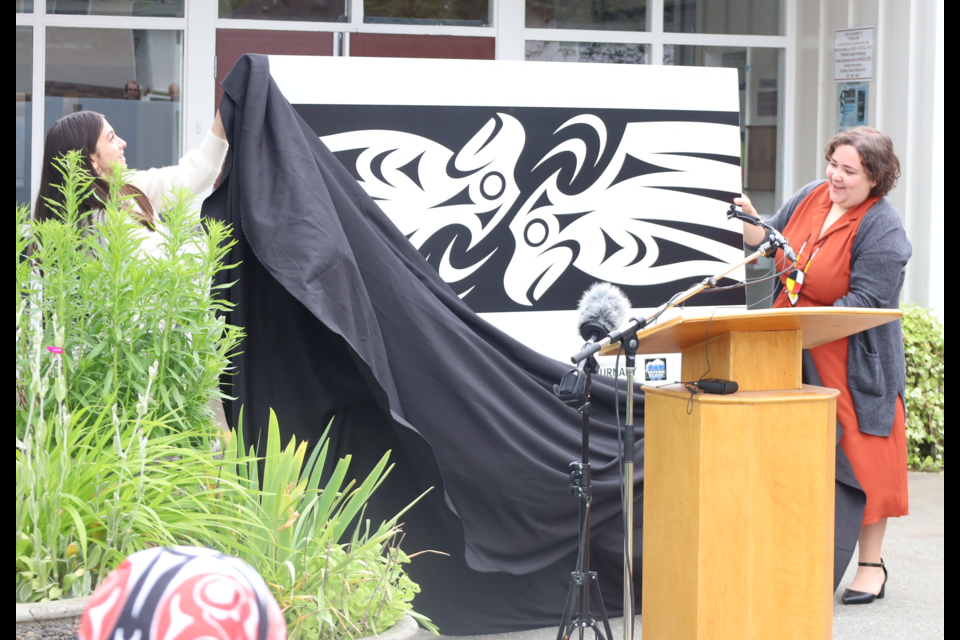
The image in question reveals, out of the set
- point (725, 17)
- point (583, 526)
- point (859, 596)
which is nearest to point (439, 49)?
point (725, 17)

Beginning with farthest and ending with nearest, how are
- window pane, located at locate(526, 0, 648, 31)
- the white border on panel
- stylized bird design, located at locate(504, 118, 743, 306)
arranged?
window pane, located at locate(526, 0, 648, 31)
stylized bird design, located at locate(504, 118, 743, 306)
the white border on panel

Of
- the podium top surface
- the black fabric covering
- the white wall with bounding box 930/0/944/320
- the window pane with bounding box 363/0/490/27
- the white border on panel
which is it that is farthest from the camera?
the window pane with bounding box 363/0/490/27

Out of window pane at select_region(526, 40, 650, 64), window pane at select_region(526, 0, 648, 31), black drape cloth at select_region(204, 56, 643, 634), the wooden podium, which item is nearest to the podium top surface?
the wooden podium

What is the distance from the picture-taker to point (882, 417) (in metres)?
3.55

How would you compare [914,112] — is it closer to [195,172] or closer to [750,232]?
[750,232]

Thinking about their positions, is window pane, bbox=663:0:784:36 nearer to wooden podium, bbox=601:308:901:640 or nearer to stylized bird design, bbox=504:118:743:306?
stylized bird design, bbox=504:118:743:306

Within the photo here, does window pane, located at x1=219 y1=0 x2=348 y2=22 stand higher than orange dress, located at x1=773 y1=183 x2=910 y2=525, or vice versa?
window pane, located at x1=219 y1=0 x2=348 y2=22

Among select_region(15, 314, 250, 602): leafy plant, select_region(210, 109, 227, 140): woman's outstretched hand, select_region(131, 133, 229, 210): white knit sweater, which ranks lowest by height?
select_region(15, 314, 250, 602): leafy plant

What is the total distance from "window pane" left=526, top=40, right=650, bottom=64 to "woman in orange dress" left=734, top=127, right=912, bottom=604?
403 centimetres

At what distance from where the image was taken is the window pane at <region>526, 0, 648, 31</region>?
23.9ft

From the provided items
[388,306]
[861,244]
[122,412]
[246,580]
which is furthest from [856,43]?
[246,580]

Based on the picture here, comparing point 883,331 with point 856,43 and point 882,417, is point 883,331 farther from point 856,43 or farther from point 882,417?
point 856,43

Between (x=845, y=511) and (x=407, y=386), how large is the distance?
1772mm

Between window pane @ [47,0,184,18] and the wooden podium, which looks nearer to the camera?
the wooden podium
